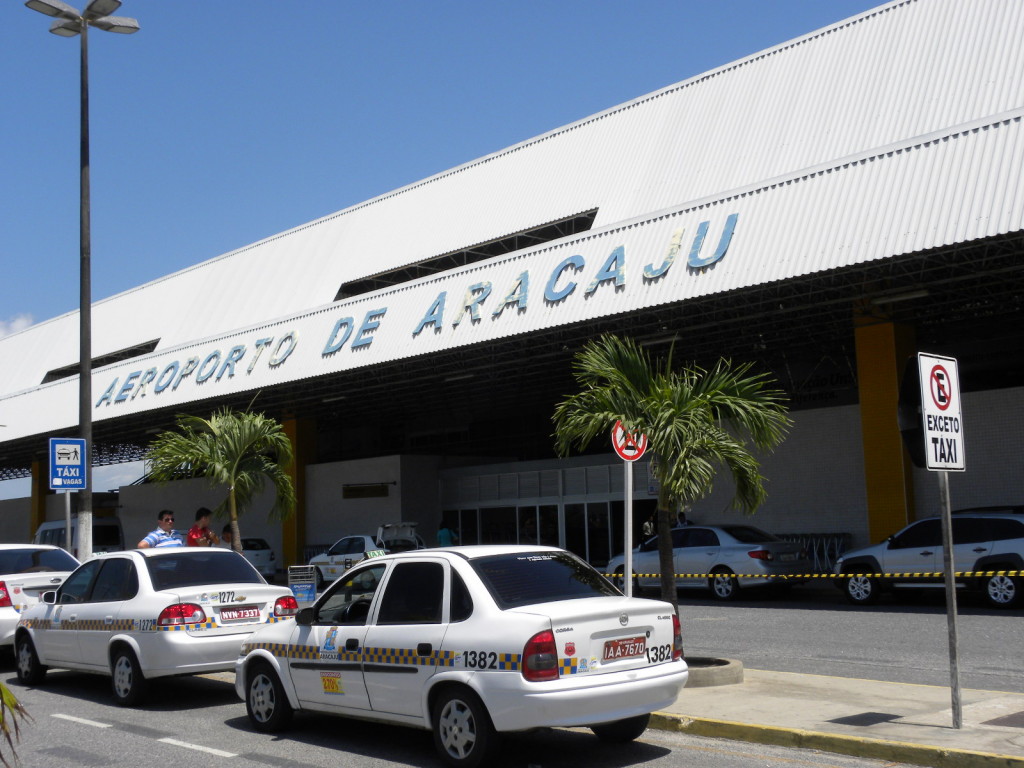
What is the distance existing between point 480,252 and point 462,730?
76.8ft

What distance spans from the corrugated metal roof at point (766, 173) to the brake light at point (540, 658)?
41.1 feet

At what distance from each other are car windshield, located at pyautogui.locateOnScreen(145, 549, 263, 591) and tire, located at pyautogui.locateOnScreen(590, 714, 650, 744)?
4834 mm

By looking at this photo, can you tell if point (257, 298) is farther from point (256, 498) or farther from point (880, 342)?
point (880, 342)

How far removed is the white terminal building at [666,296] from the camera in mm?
19297

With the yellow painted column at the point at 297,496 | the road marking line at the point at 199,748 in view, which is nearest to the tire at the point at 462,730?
the road marking line at the point at 199,748

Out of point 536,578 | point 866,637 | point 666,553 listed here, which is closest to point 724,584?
point 866,637

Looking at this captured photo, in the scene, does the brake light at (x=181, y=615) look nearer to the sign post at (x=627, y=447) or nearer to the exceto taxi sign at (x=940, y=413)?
the sign post at (x=627, y=447)

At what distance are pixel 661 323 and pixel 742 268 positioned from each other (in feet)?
11.8

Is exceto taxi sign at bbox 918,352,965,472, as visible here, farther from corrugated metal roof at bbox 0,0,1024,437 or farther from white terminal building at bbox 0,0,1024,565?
corrugated metal roof at bbox 0,0,1024,437

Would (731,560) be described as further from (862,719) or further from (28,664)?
(28,664)

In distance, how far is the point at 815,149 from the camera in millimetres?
22578

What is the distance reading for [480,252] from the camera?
1173 inches

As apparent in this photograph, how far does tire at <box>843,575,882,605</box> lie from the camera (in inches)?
734

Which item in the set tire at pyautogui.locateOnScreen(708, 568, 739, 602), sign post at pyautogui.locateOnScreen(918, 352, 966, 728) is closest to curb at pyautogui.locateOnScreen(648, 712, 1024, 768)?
sign post at pyautogui.locateOnScreen(918, 352, 966, 728)
